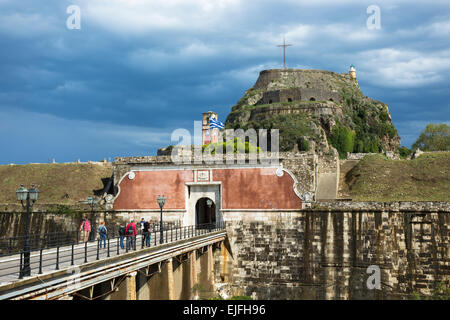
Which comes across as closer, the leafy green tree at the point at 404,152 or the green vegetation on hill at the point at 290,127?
the green vegetation on hill at the point at 290,127

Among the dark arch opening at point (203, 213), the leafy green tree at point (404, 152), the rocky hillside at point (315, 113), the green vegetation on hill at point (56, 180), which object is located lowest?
the dark arch opening at point (203, 213)

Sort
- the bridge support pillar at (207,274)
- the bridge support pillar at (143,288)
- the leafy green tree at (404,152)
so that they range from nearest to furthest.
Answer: the bridge support pillar at (143,288) → the bridge support pillar at (207,274) → the leafy green tree at (404,152)

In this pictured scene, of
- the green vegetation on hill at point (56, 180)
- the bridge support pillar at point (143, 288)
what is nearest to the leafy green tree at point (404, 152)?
the green vegetation on hill at point (56, 180)

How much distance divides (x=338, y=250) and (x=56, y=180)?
23.5 meters

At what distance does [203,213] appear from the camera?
104ft

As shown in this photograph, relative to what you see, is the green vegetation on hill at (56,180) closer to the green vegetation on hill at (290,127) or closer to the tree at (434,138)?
the green vegetation on hill at (290,127)

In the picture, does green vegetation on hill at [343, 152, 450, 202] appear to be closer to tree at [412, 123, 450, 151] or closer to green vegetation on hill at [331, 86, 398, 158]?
green vegetation on hill at [331, 86, 398, 158]

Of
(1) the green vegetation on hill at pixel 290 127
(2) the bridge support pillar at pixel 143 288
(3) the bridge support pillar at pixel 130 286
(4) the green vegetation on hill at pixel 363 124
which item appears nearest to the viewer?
(3) the bridge support pillar at pixel 130 286

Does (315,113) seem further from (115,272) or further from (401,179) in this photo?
(115,272)

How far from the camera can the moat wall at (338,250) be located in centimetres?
2436

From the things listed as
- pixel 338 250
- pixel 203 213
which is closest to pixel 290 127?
pixel 203 213

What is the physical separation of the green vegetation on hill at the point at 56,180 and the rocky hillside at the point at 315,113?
22386 mm

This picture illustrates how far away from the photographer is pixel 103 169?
130ft
